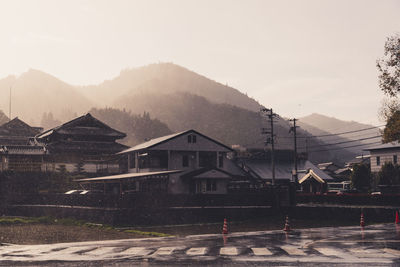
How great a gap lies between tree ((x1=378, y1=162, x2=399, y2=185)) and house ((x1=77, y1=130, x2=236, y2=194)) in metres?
16.0

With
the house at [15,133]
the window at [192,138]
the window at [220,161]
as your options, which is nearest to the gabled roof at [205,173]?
the window at [192,138]

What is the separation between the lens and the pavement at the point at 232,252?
16.2 metres

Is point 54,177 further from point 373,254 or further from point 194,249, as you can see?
point 373,254

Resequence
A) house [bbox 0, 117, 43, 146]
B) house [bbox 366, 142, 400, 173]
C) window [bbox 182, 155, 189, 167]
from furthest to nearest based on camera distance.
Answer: house [bbox 0, 117, 43, 146] < house [bbox 366, 142, 400, 173] < window [bbox 182, 155, 189, 167]

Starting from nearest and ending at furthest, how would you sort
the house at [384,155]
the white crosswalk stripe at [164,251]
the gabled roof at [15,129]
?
1. the white crosswalk stripe at [164,251]
2. the house at [384,155]
3. the gabled roof at [15,129]

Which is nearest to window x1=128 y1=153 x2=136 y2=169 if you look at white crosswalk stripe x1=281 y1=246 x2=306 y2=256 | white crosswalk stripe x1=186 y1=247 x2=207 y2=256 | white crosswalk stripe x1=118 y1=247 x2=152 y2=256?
white crosswalk stripe x1=118 y1=247 x2=152 y2=256

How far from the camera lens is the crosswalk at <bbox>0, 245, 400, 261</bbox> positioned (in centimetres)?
1769

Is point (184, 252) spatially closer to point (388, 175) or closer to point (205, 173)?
point (205, 173)

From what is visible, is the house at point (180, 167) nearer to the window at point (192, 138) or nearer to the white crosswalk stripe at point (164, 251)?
the window at point (192, 138)

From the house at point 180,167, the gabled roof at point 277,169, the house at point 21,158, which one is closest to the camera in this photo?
the house at point 180,167

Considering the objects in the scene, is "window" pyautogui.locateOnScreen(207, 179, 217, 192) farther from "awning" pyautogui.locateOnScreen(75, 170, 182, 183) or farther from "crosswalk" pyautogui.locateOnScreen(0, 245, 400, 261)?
"crosswalk" pyautogui.locateOnScreen(0, 245, 400, 261)

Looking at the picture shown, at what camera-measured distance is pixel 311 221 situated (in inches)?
1529

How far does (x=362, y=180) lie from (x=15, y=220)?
1595 inches

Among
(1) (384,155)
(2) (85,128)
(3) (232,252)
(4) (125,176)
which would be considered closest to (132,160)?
(4) (125,176)
